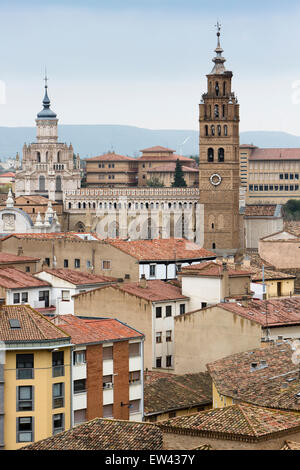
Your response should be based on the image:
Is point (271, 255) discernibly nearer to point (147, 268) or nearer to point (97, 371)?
point (147, 268)

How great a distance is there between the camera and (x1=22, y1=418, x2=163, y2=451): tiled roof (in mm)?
16844

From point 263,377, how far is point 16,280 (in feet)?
45.3

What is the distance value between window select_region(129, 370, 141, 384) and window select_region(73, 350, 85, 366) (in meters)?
1.32

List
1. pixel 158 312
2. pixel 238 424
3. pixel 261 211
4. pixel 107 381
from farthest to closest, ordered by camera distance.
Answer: pixel 261 211
pixel 158 312
pixel 107 381
pixel 238 424

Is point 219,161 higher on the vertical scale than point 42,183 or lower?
higher

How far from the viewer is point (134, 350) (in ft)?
82.3

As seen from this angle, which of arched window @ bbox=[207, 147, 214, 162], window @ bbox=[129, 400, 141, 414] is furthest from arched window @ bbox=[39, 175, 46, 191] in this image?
window @ bbox=[129, 400, 141, 414]

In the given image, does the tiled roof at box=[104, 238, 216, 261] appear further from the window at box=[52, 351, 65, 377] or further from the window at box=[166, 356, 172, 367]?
the window at box=[52, 351, 65, 377]

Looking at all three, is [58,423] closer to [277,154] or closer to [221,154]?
[221,154]

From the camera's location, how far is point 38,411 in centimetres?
2175

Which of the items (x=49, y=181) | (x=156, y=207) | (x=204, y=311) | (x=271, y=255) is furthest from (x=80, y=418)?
(x=49, y=181)

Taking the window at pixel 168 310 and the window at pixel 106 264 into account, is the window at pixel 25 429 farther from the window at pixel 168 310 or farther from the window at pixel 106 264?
the window at pixel 106 264

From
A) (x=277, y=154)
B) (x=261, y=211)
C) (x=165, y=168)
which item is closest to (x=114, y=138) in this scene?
(x=277, y=154)

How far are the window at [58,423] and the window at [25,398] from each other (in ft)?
1.68
